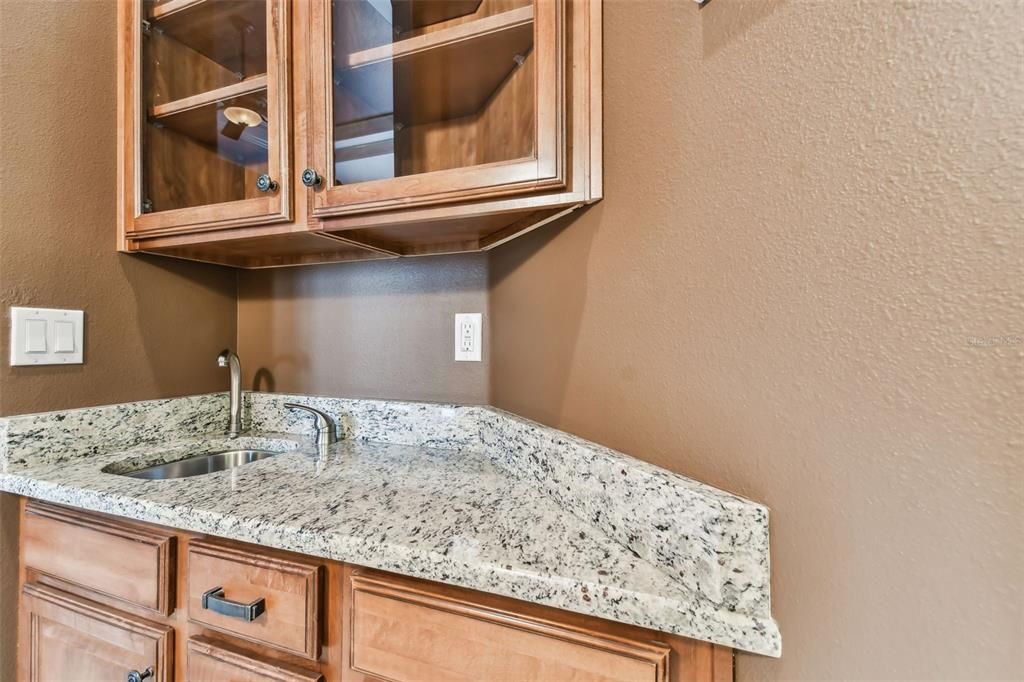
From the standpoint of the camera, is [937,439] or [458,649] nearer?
[937,439]

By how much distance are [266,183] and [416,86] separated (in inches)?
14.3

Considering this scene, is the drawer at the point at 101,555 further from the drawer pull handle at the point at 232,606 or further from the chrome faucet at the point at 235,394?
the chrome faucet at the point at 235,394

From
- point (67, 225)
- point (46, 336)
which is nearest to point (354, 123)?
point (67, 225)

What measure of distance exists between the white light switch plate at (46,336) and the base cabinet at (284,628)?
0.29 m

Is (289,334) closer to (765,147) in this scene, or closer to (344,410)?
(344,410)

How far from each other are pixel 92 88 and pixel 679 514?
1.44 metres

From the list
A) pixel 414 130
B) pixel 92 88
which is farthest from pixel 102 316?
pixel 414 130

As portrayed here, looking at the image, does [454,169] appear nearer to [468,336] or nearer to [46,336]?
[468,336]

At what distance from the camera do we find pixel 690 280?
50cm

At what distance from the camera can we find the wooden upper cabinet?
0.69 metres

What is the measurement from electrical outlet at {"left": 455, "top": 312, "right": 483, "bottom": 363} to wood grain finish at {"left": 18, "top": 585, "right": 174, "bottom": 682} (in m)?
0.73

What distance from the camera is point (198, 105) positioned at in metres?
1.03

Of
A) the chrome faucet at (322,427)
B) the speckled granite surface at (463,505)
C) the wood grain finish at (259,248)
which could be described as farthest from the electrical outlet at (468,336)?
the chrome faucet at (322,427)

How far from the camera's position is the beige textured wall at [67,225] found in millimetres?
868
